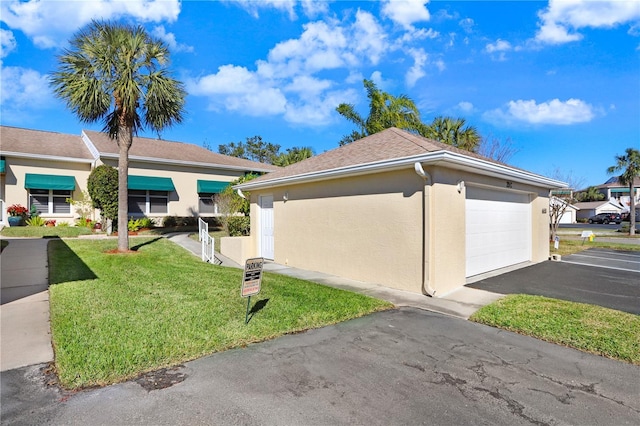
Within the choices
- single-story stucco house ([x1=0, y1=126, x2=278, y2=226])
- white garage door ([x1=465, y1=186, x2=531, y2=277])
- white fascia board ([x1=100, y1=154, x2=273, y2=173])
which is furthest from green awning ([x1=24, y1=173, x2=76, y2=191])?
white garage door ([x1=465, y1=186, x2=531, y2=277])

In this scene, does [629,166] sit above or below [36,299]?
above

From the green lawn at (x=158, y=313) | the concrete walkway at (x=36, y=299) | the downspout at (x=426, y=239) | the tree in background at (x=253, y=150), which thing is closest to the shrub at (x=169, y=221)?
the concrete walkway at (x=36, y=299)

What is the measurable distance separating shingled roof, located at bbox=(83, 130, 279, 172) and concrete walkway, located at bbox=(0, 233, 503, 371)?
8.77m

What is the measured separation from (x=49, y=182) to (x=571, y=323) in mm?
22422

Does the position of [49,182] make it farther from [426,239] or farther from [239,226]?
[426,239]

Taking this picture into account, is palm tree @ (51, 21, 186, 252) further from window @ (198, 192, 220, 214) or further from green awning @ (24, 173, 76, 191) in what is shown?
window @ (198, 192, 220, 214)

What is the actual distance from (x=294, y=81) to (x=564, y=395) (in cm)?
1963

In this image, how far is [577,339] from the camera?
15.5 ft

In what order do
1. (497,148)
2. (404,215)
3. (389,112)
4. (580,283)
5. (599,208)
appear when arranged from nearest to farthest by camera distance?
(404,215), (580,283), (389,112), (497,148), (599,208)

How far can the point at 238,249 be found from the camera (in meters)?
12.8

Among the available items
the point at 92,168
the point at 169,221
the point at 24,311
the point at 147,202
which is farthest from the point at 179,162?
the point at 24,311

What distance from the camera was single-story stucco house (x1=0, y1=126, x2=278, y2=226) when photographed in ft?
57.7

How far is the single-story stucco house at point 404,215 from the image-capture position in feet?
24.1

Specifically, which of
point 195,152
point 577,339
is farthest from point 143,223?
point 577,339
